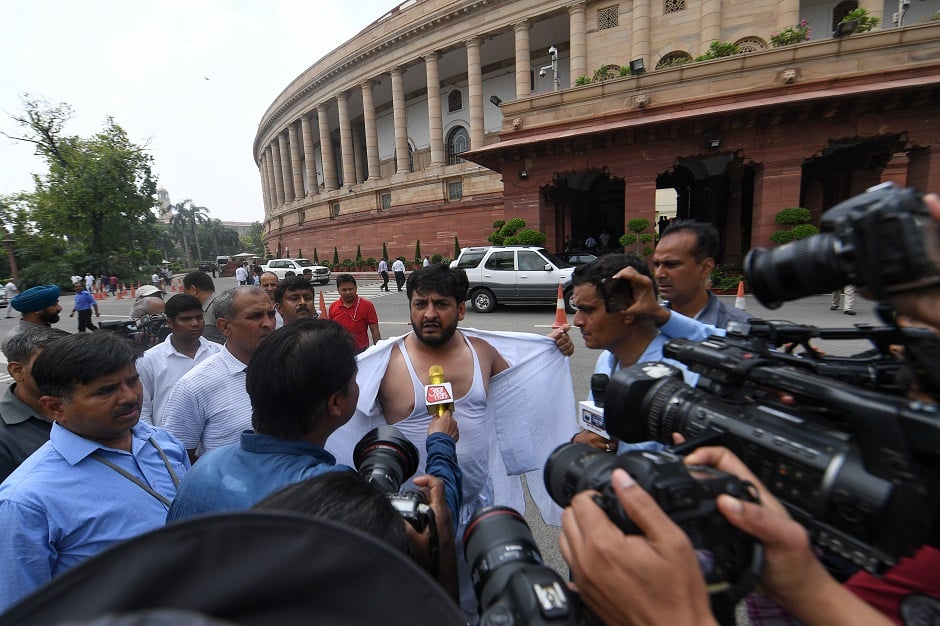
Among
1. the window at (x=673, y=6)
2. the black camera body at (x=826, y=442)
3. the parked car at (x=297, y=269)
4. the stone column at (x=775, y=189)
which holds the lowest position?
the parked car at (x=297, y=269)

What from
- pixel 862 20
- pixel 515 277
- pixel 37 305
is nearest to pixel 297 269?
pixel 515 277

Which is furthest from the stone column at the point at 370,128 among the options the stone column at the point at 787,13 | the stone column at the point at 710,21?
the stone column at the point at 787,13

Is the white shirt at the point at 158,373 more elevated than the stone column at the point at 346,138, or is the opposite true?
the stone column at the point at 346,138

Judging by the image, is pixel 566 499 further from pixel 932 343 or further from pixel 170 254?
pixel 170 254

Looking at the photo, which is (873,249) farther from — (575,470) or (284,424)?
(284,424)

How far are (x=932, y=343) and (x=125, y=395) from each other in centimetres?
241

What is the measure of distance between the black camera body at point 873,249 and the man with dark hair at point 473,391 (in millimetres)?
1579

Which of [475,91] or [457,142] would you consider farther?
[457,142]

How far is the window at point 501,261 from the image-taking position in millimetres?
11742

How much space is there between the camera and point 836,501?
79 cm

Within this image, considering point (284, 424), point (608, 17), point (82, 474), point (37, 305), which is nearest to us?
point (284, 424)

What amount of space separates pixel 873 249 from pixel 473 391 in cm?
172

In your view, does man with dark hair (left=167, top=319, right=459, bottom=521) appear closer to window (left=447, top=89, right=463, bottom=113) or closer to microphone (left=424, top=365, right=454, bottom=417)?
microphone (left=424, top=365, right=454, bottom=417)

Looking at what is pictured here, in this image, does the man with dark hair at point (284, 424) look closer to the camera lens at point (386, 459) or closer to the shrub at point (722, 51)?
the camera lens at point (386, 459)
